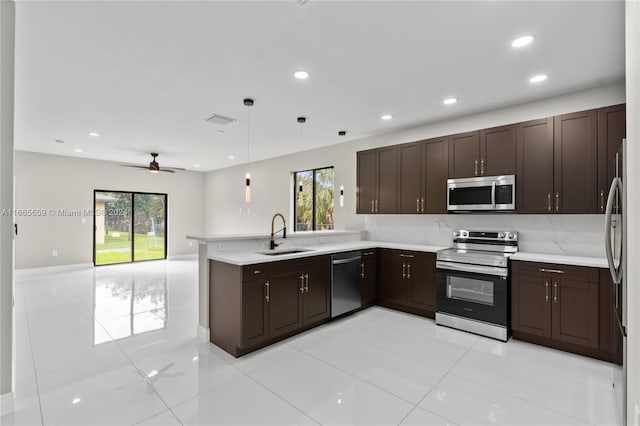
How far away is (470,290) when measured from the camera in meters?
3.62

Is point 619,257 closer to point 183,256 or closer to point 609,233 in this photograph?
point 609,233

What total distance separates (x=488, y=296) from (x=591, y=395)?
1.23 metres

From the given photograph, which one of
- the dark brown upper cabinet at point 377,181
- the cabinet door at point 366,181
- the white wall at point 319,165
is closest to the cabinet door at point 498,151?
the white wall at point 319,165

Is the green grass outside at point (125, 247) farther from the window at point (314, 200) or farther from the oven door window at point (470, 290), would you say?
the oven door window at point (470, 290)

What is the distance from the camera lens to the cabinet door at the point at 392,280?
14.1ft

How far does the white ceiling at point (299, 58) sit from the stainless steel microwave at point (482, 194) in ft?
3.18

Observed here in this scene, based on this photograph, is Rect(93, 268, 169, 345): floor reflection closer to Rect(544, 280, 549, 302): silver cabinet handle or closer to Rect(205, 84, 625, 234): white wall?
Rect(205, 84, 625, 234): white wall

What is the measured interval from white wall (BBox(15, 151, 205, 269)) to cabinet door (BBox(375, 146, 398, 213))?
22.2 ft

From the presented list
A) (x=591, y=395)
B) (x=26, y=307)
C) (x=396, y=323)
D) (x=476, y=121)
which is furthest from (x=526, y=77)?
(x=26, y=307)

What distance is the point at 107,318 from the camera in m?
4.04

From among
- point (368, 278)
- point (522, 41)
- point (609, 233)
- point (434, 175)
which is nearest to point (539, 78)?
point (522, 41)

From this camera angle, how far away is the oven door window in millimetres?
3471

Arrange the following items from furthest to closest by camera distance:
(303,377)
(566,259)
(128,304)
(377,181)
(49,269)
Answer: (49,269) < (377,181) < (128,304) < (566,259) < (303,377)

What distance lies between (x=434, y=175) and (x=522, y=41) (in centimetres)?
198
